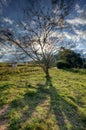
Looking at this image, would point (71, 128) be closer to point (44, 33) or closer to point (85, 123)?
point (85, 123)

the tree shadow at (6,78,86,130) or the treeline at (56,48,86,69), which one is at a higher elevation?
the treeline at (56,48,86,69)

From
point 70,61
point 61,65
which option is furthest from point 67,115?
point 70,61

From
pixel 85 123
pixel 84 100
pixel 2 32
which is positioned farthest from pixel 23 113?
pixel 2 32

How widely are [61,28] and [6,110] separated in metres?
18.2

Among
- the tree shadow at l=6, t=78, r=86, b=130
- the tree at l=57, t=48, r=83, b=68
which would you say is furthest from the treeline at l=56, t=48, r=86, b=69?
the tree shadow at l=6, t=78, r=86, b=130

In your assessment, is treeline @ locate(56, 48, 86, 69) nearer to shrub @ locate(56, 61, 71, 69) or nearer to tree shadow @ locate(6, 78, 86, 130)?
shrub @ locate(56, 61, 71, 69)

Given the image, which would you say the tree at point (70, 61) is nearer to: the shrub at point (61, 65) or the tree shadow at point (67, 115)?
the shrub at point (61, 65)

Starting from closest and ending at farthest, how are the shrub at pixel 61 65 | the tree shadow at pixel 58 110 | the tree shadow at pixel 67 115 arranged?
the tree shadow at pixel 67 115, the tree shadow at pixel 58 110, the shrub at pixel 61 65

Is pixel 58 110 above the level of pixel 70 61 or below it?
below

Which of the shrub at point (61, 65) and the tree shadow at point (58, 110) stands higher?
the shrub at point (61, 65)

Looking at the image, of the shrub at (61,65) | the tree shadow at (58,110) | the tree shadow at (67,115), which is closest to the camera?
the tree shadow at (67,115)

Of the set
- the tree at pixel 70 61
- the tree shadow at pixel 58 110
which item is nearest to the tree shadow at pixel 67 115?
the tree shadow at pixel 58 110

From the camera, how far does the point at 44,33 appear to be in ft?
83.4

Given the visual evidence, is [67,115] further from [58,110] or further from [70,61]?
[70,61]
